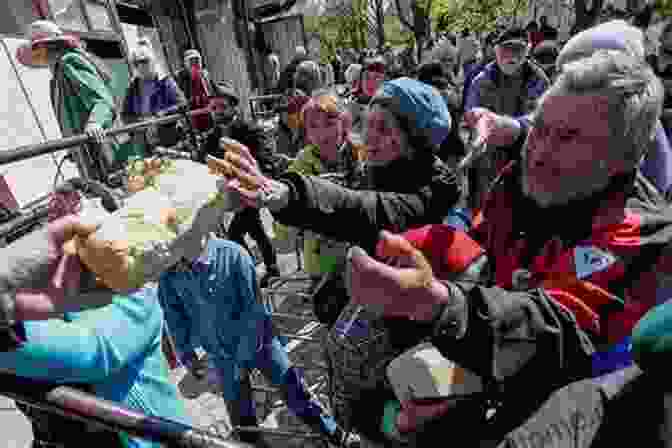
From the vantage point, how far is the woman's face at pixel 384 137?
1547mm

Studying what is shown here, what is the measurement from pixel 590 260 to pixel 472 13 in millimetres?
26972

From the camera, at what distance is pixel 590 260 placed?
0.88m

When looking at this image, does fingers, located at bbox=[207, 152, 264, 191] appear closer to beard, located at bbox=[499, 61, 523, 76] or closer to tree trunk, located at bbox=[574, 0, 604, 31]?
beard, located at bbox=[499, 61, 523, 76]

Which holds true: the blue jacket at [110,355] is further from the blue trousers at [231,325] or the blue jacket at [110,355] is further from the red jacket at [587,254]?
the red jacket at [587,254]

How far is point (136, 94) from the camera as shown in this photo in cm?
422

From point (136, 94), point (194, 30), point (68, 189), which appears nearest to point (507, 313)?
point (68, 189)

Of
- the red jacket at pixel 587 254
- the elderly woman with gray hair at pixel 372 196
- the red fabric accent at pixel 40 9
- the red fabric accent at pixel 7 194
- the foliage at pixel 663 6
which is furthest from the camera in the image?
the foliage at pixel 663 6

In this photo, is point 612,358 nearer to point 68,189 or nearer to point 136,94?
point 68,189

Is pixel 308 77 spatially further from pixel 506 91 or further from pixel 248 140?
pixel 506 91

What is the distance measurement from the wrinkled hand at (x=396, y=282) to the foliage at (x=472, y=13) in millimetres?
25735

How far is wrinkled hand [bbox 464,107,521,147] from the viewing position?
154cm

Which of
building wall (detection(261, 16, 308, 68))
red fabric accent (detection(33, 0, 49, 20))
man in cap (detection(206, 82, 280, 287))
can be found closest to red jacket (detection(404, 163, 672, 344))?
man in cap (detection(206, 82, 280, 287))

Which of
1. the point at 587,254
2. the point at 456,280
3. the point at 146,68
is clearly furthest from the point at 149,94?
the point at 587,254

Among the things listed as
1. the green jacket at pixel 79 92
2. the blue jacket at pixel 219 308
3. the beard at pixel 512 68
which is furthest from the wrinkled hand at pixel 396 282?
the beard at pixel 512 68
